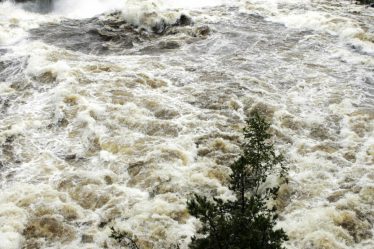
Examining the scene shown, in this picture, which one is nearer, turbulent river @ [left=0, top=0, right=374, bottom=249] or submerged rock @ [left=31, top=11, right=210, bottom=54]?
turbulent river @ [left=0, top=0, right=374, bottom=249]

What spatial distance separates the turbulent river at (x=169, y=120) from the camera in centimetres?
887

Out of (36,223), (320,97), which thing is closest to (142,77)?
(320,97)

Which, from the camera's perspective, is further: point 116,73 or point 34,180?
point 116,73

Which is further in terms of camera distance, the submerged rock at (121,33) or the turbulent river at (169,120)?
the submerged rock at (121,33)

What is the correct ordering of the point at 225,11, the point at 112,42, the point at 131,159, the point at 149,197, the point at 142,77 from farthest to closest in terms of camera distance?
the point at 225,11
the point at 112,42
the point at 142,77
the point at 131,159
the point at 149,197

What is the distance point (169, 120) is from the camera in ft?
41.4

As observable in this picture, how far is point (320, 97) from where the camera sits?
45.9 ft

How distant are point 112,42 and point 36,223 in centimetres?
1253

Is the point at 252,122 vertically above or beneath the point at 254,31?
above

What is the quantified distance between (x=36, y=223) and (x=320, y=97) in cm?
928

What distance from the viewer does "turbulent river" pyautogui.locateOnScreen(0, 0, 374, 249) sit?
8867 mm

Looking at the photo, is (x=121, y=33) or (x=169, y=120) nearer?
(x=169, y=120)

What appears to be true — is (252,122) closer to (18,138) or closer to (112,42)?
(18,138)

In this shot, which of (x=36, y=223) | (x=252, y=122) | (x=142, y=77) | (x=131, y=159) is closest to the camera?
(x=252, y=122)
